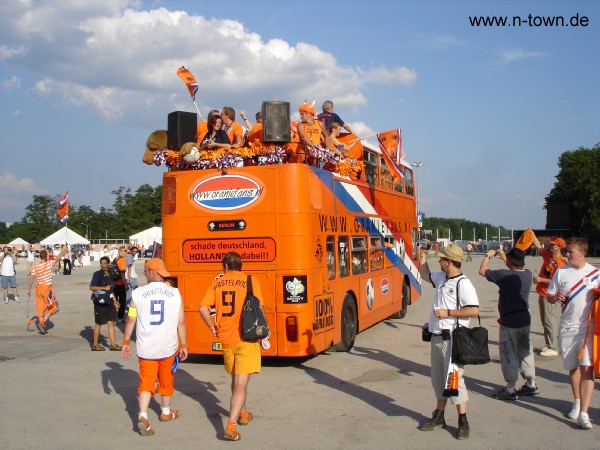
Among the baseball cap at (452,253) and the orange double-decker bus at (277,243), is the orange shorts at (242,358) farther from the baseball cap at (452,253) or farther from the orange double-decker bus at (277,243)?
the orange double-decker bus at (277,243)

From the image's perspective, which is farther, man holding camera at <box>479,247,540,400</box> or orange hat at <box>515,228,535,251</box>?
orange hat at <box>515,228,535,251</box>

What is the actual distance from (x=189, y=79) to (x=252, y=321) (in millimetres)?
6935

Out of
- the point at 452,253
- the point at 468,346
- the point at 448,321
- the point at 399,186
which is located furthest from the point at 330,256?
the point at 399,186

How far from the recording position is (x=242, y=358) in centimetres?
601

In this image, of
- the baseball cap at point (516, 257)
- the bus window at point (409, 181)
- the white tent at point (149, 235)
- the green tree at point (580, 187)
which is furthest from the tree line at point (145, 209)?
the baseball cap at point (516, 257)

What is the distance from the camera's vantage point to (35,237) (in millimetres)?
105312

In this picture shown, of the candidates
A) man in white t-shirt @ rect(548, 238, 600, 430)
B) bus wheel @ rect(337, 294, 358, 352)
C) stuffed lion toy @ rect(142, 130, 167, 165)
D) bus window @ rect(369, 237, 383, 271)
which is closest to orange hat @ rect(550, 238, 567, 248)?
man in white t-shirt @ rect(548, 238, 600, 430)

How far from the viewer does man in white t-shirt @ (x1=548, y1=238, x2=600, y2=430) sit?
19.8 ft

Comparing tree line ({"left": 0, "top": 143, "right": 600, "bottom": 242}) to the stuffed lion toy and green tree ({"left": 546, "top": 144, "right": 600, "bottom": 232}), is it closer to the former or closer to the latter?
green tree ({"left": 546, "top": 144, "right": 600, "bottom": 232})

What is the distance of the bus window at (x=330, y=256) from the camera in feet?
32.2

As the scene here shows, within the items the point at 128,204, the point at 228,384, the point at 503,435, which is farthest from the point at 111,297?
the point at 128,204

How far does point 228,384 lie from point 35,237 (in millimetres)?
106399

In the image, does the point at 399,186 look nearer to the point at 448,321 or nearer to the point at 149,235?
the point at 448,321

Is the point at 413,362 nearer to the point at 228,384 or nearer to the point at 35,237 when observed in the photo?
the point at 228,384
